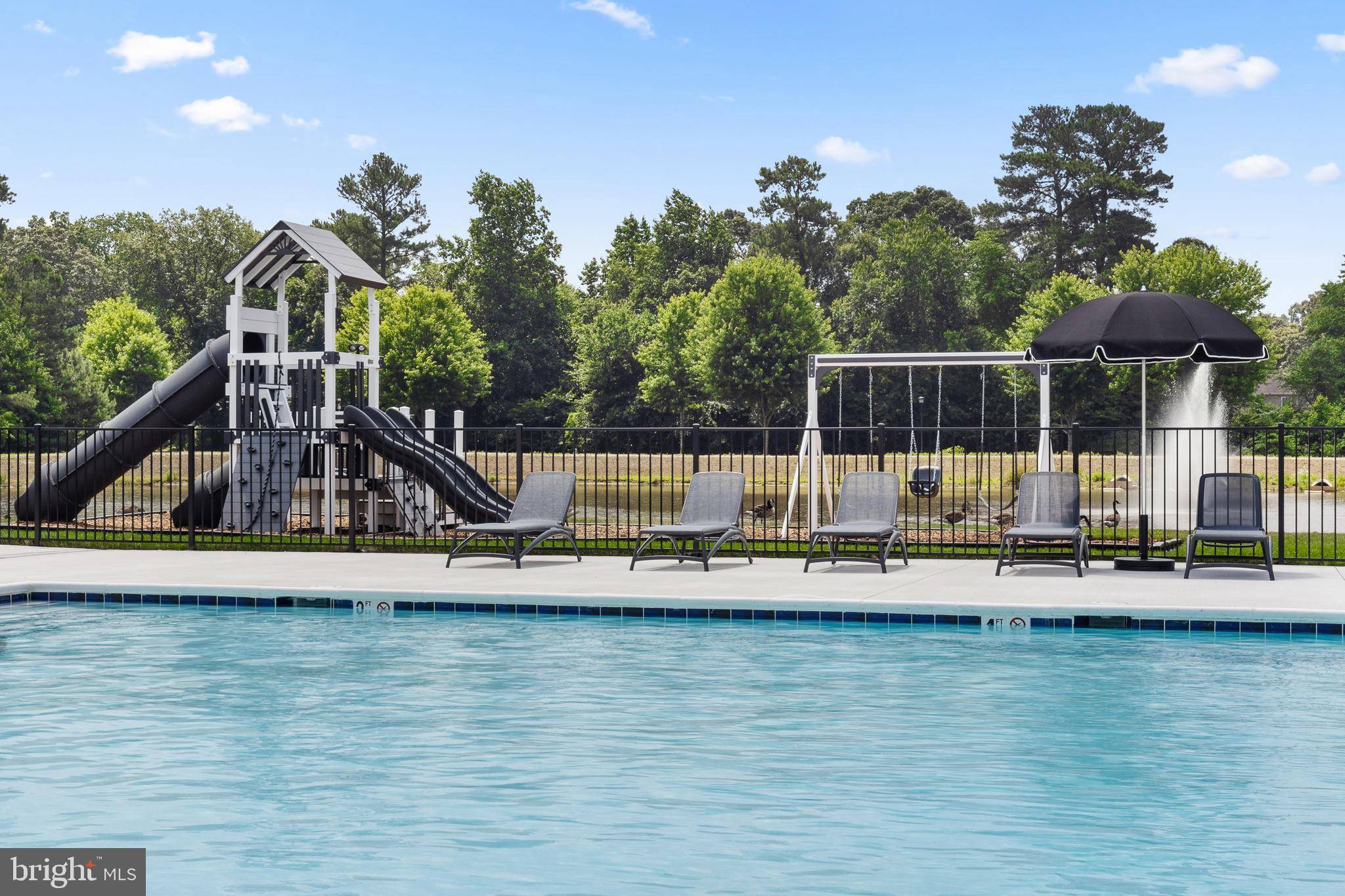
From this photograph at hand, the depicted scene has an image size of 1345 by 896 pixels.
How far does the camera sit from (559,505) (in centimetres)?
1434

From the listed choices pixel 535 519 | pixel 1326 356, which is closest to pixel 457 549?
pixel 535 519

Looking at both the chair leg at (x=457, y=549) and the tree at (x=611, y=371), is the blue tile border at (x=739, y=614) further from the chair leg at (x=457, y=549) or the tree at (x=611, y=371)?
the tree at (x=611, y=371)

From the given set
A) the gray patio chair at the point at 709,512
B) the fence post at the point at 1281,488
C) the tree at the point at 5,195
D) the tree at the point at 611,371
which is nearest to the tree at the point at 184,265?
the tree at the point at 5,195

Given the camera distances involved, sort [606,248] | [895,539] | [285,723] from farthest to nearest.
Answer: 1. [606,248]
2. [895,539]
3. [285,723]

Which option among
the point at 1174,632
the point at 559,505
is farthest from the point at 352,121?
the point at 1174,632

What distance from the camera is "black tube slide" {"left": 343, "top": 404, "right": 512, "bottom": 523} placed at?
701 inches

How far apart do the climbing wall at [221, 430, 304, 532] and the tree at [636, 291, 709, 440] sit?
38424mm

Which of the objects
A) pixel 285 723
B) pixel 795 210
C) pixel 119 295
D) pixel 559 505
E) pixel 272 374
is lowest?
pixel 285 723

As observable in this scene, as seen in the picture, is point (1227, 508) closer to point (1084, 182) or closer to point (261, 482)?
point (261, 482)

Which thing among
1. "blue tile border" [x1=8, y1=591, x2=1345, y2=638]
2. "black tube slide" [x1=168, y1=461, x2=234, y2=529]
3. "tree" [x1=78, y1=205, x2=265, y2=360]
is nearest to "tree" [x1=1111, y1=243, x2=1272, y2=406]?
"black tube slide" [x1=168, y1=461, x2=234, y2=529]

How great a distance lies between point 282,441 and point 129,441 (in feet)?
9.91

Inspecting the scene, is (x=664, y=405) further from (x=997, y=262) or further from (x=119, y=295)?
(x=119, y=295)

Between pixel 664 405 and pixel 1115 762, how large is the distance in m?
54.4

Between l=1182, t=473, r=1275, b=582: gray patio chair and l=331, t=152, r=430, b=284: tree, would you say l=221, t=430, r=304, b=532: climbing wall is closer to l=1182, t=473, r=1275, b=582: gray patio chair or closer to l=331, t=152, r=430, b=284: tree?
l=1182, t=473, r=1275, b=582: gray patio chair
